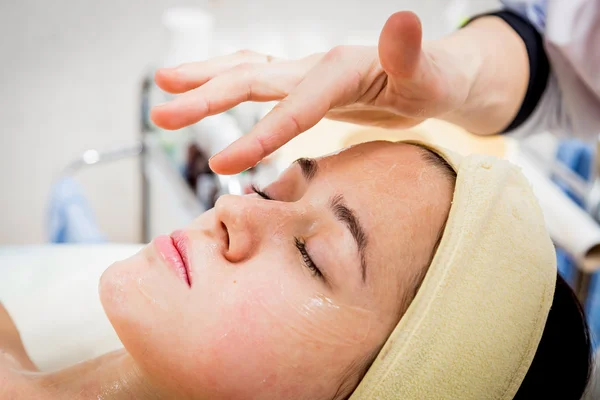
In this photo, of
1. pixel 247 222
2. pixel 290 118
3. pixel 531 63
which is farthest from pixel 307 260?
pixel 531 63

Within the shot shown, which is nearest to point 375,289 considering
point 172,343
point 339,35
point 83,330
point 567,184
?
point 172,343

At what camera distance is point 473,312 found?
26.9 inches

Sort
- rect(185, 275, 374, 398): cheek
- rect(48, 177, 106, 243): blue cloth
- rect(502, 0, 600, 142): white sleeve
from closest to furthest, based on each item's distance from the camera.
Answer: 1. rect(185, 275, 374, 398): cheek
2. rect(502, 0, 600, 142): white sleeve
3. rect(48, 177, 106, 243): blue cloth

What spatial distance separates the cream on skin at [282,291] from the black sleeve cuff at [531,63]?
495 millimetres

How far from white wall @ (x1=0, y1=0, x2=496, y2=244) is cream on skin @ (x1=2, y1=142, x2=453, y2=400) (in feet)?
3.96

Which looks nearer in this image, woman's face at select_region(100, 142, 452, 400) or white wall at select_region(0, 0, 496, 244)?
woman's face at select_region(100, 142, 452, 400)

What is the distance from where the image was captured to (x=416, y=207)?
724mm

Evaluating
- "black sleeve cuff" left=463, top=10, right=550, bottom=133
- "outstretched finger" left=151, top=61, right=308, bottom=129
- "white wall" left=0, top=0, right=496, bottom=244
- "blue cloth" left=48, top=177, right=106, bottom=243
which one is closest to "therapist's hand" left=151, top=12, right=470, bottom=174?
"outstretched finger" left=151, top=61, right=308, bottom=129

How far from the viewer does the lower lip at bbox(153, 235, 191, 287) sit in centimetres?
69

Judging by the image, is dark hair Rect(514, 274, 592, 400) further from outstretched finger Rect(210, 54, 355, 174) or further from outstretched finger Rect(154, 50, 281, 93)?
outstretched finger Rect(154, 50, 281, 93)

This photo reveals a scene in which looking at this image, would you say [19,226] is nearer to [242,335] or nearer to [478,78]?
[242,335]

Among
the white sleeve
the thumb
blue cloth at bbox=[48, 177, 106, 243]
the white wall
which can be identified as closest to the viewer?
the thumb

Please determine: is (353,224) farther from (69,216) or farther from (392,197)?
(69,216)

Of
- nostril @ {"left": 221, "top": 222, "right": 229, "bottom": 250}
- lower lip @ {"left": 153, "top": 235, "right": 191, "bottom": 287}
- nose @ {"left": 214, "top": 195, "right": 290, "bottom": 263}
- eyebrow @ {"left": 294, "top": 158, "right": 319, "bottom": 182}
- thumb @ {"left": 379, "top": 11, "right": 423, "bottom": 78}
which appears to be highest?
thumb @ {"left": 379, "top": 11, "right": 423, "bottom": 78}
